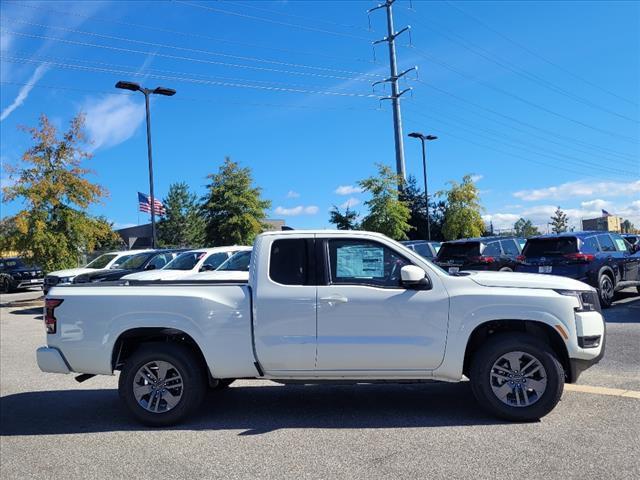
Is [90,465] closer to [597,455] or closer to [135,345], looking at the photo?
[135,345]

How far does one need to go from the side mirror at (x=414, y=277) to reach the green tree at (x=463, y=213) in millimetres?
36830

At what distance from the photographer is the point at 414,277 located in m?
5.17

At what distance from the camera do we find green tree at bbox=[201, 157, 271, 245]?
121ft

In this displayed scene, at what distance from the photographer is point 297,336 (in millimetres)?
5316

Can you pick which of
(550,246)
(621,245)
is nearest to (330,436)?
(550,246)

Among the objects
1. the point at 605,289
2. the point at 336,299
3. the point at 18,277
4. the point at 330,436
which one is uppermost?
the point at 18,277

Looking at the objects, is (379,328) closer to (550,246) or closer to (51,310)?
(51,310)

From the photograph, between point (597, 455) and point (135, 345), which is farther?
point (135, 345)

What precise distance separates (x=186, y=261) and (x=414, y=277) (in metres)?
9.86

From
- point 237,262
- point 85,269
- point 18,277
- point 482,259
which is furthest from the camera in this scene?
point 18,277

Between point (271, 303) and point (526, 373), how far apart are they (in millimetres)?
2447

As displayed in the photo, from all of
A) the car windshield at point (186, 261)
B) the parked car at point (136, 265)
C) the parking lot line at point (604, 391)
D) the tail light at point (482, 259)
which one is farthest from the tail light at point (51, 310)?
the tail light at point (482, 259)

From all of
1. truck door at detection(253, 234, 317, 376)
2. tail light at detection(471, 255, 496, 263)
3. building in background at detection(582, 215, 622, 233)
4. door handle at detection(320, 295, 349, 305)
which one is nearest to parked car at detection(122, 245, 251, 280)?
tail light at detection(471, 255, 496, 263)

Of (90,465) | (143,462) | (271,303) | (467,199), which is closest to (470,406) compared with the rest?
(271,303)
